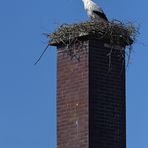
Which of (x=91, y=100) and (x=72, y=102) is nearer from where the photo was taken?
(x=91, y=100)

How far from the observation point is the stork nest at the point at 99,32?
2167 cm

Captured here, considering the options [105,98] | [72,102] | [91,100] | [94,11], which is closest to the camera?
[91,100]

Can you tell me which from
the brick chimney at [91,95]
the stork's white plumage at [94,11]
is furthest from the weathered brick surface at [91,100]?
the stork's white plumage at [94,11]

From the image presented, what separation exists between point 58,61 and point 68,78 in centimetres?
64

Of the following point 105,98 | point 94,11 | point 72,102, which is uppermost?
point 94,11

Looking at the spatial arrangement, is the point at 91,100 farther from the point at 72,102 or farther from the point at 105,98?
the point at 72,102

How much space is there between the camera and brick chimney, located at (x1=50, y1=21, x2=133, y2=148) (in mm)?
20859

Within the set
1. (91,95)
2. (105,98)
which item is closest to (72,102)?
(91,95)

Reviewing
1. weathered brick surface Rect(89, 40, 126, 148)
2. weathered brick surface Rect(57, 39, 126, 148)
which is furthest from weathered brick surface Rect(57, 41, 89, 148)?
weathered brick surface Rect(89, 40, 126, 148)

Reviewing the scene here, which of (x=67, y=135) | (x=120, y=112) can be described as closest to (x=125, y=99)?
(x=120, y=112)

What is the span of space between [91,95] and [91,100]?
125 millimetres

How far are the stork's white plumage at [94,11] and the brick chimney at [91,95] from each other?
1.21 metres

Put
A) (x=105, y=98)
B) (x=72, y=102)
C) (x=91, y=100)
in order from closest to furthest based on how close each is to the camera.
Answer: (x=91, y=100) < (x=105, y=98) < (x=72, y=102)

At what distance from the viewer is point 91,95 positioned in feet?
69.1
